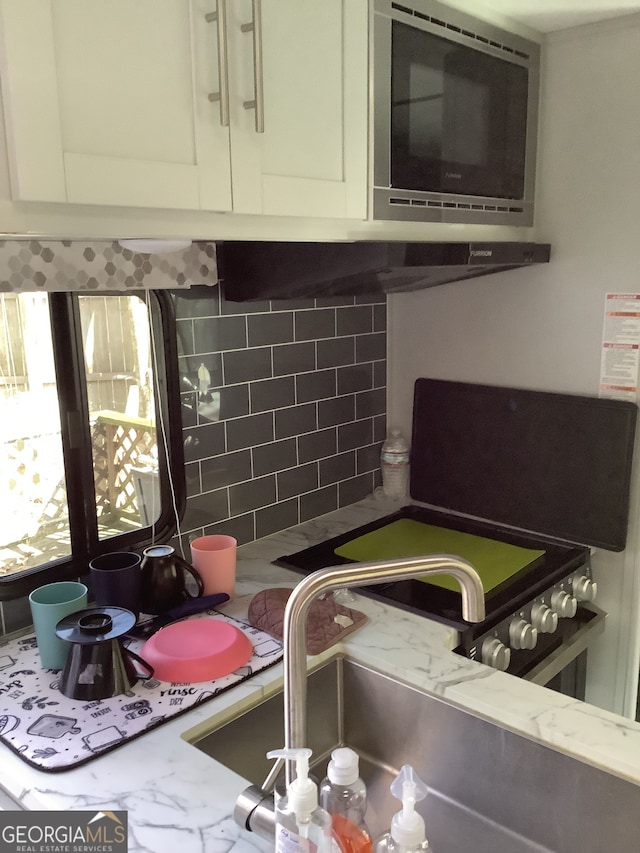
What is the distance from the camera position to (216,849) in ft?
2.96

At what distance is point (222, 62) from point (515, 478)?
1.27m

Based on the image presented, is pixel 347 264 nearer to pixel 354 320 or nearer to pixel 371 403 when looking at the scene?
pixel 354 320

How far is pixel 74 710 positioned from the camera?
115 cm

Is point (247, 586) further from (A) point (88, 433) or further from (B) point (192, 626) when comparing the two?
(A) point (88, 433)

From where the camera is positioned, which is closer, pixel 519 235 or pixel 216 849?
pixel 216 849

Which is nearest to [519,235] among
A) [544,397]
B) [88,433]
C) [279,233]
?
[544,397]

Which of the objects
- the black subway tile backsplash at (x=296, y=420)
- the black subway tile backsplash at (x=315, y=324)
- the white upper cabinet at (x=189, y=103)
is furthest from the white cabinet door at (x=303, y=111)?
the black subway tile backsplash at (x=296, y=420)

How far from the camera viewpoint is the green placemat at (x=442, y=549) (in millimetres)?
1675

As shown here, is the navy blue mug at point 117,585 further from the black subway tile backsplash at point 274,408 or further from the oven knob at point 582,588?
the oven knob at point 582,588

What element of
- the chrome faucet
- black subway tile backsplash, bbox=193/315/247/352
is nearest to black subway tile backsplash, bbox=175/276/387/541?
black subway tile backsplash, bbox=193/315/247/352

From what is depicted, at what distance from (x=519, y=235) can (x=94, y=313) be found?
102cm

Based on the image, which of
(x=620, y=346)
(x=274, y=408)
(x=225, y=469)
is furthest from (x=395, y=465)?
(x=620, y=346)

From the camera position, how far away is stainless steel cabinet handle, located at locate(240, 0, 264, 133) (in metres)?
1.08

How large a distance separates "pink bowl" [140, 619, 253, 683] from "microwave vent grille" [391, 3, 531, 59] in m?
1.18
